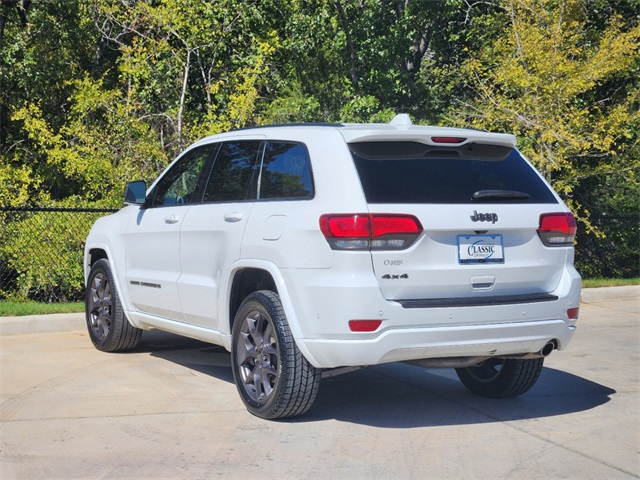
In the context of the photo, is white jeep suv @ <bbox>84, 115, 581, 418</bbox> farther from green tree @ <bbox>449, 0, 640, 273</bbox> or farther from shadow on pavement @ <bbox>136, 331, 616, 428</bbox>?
green tree @ <bbox>449, 0, 640, 273</bbox>

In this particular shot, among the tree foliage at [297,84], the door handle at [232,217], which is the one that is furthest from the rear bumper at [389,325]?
the tree foliage at [297,84]

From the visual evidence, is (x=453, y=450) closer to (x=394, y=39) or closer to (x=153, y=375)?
(x=153, y=375)

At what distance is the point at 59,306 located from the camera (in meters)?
11.4

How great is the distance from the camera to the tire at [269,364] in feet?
19.7

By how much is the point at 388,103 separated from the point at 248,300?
16.5 meters

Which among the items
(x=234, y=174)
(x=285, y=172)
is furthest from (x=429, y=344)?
(x=234, y=174)

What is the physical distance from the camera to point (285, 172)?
6.43 m

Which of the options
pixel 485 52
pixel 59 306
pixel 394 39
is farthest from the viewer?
pixel 394 39

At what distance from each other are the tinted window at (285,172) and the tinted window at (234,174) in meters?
0.14

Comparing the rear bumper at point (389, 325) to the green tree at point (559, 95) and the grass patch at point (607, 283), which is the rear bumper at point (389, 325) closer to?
the grass patch at point (607, 283)

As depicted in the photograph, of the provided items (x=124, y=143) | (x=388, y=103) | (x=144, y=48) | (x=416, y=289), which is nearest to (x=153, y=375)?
(x=416, y=289)

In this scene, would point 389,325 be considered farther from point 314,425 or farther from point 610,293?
point 610,293

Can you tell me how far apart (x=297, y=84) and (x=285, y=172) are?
44.1 ft

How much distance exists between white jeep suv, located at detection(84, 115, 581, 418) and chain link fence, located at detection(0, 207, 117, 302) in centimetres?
637
